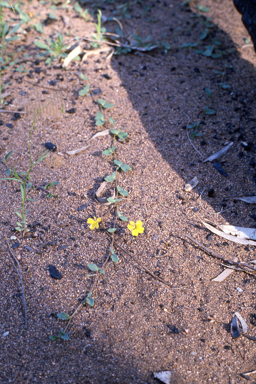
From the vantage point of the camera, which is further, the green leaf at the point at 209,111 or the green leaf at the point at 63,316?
the green leaf at the point at 209,111

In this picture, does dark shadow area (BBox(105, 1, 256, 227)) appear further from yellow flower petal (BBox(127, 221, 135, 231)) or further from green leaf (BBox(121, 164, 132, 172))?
yellow flower petal (BBox(127, 221, 135, 231))

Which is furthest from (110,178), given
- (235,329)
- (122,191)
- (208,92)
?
(208,92)

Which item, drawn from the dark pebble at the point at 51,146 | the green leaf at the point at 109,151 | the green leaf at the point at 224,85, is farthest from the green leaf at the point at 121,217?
the green leaf at the point at 224,85

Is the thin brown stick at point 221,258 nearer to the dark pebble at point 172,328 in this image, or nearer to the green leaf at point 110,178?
the dark pebble at point 172,328

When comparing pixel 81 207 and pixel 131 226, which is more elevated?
pixel 131 226

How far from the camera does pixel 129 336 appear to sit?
5.51 ft

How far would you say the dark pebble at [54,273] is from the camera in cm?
187

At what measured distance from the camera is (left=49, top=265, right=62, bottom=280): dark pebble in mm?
1870

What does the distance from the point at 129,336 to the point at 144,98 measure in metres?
2.02

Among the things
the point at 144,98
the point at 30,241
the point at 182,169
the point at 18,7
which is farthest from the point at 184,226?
the point at 18,7

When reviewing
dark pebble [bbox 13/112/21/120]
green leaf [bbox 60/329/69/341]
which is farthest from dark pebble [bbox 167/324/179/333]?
dark pebble [bbox 13/112/21/120]

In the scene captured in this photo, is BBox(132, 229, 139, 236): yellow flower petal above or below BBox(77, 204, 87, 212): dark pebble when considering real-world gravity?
above

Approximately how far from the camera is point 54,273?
1.89 m

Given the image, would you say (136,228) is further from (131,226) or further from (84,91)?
(84,91)
